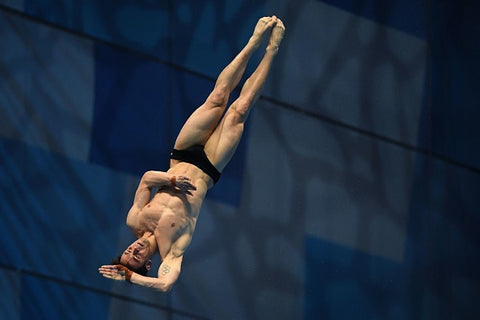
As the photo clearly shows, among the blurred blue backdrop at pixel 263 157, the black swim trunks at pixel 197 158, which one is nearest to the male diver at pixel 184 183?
the black swim trunks at pixel 197 158

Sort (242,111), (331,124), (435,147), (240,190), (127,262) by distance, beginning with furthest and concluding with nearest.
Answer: (435,147)
(331,124)
(240,190)
(242,111)
(127,262)

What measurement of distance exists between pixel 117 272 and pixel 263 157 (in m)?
4.68

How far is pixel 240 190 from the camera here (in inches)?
490

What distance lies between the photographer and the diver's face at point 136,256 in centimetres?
843

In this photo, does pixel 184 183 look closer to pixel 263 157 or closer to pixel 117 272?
pixel 117 272

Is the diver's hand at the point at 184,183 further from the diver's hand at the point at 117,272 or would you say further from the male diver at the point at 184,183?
the diver's hand at the point at 117,272

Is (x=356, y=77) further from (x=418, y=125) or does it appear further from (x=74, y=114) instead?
(x=74, y=114)

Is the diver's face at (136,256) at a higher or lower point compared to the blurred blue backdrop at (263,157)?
lower

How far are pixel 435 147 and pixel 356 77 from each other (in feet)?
4.92

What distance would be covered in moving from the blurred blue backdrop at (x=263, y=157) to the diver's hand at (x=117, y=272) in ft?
8.53

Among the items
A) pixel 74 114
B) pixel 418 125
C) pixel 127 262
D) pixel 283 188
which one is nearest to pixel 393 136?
A: pixel 418 125

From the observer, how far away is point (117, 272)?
8305mm

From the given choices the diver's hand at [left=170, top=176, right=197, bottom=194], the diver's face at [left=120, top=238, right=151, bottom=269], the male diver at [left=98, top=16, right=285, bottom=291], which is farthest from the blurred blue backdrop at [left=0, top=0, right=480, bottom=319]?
the diver's hand at [left=170, top=176, right=197, bottom=194]

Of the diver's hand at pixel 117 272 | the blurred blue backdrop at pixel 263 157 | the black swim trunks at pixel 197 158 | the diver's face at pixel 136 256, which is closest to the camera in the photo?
the diver's hand at pixel 117 272
